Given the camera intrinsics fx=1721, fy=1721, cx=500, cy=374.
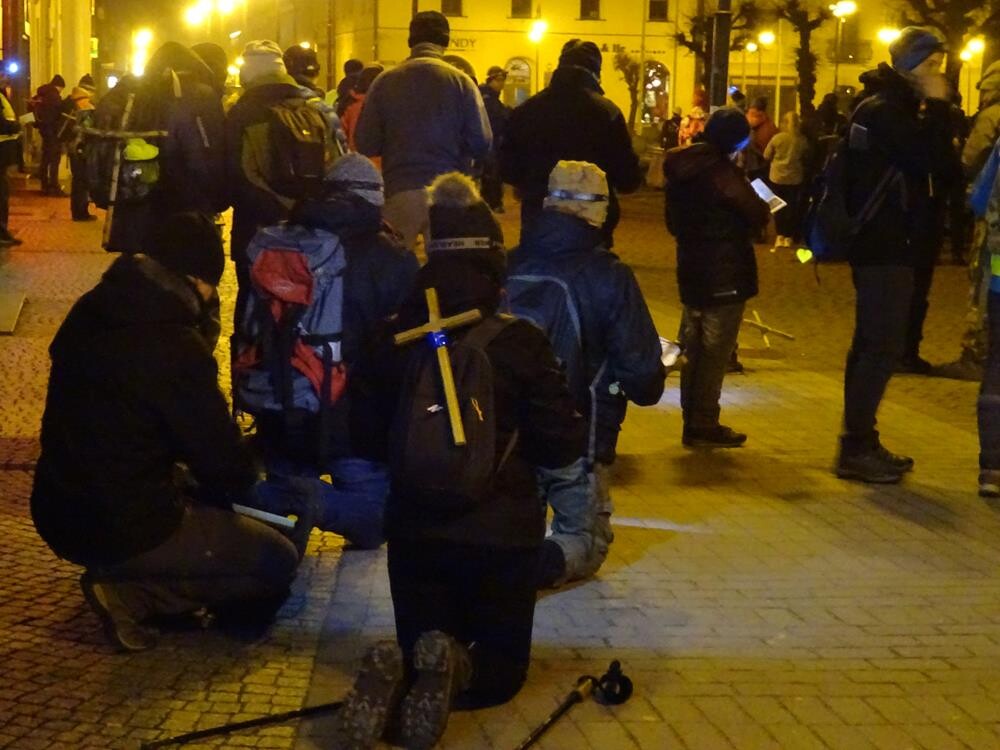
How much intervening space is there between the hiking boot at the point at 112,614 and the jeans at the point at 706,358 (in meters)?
4.12

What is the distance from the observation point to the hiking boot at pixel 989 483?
8070 millimetres

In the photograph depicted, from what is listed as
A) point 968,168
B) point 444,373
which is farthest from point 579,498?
point 968,168

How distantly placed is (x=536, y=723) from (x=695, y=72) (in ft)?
217

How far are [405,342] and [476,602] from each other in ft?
2.63

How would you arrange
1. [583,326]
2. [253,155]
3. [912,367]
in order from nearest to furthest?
[583,326]
[253,155]
[912,367]

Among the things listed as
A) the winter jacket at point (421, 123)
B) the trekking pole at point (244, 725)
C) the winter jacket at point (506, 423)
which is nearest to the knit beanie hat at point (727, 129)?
the winter jacket at point (421, 123)

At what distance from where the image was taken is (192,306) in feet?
18.2

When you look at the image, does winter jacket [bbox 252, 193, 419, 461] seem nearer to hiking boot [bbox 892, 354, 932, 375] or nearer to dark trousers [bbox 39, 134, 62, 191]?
hiking boot [bbox 892, 354, 932, 375]

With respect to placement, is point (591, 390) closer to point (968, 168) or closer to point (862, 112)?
point (862, 112)

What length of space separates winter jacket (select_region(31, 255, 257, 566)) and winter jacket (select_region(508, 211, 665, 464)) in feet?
4.81

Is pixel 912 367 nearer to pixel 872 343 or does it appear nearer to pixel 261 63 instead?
pixel 872 343

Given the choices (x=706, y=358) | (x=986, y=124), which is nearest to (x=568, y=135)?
(x=706, y=358)

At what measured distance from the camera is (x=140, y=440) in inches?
215

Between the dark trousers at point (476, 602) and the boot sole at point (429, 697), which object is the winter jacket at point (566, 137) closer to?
the dark trousers at point (476, 602)
